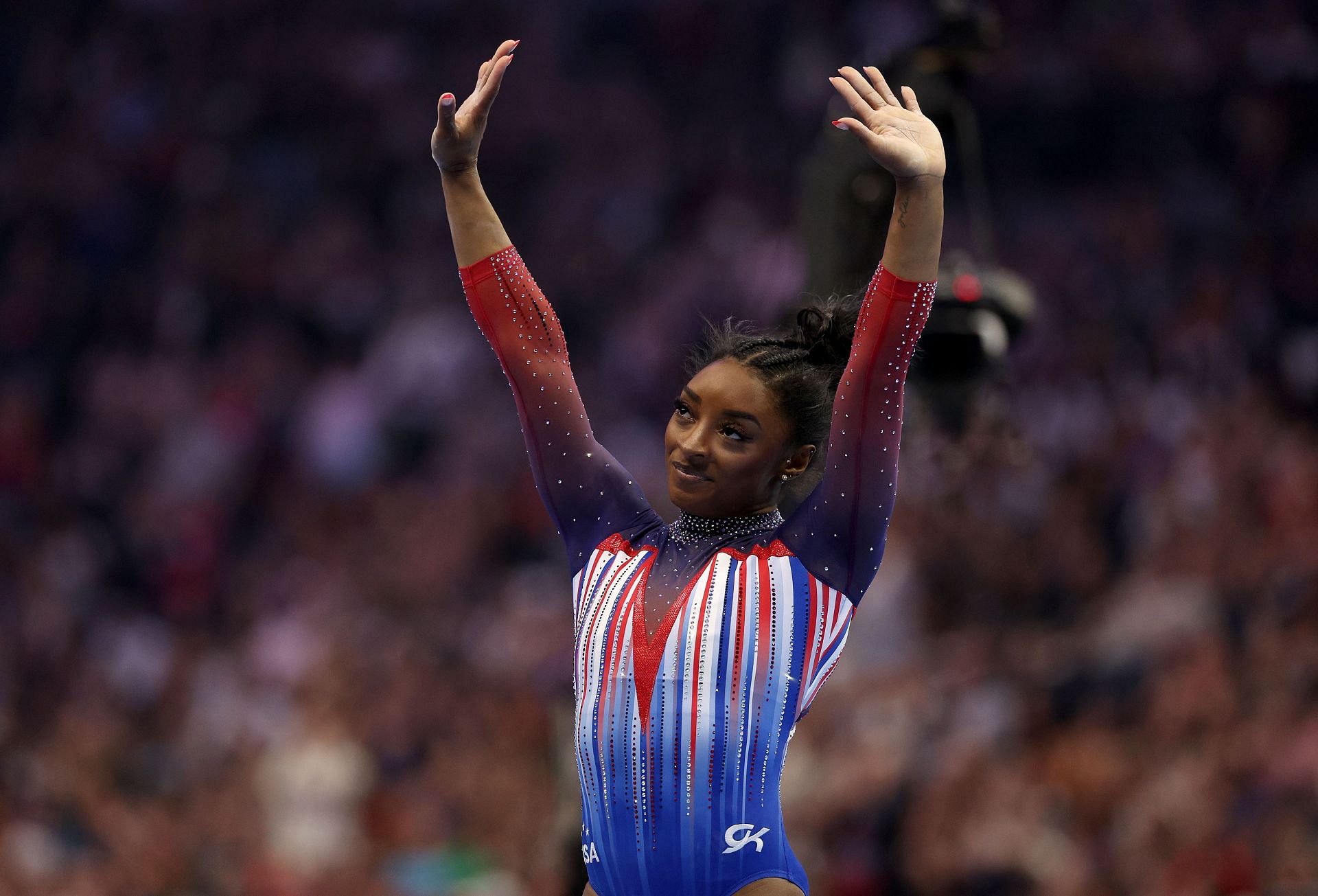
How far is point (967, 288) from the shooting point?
3750mm

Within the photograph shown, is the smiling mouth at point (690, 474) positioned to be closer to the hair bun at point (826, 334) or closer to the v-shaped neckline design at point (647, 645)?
the v-shaped neckline design at point (647, 645)

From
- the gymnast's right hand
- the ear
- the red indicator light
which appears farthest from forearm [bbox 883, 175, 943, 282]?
the red indicator light

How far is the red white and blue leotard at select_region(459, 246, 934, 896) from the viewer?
2.44 meters

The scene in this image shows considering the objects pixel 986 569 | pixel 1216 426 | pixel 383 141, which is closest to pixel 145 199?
pixel 383 141

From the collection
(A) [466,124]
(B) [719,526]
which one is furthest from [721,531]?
(A) [466,124]

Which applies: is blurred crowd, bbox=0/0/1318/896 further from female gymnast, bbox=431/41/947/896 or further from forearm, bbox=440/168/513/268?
forearm, bbox=440/168/513/268

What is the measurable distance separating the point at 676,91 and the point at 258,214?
9.12 ft

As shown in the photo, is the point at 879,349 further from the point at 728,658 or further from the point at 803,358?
the point at 728,658

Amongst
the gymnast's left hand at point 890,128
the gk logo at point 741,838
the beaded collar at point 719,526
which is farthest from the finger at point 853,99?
the gk logo at point 741,838

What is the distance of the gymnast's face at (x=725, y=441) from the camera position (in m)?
2.55

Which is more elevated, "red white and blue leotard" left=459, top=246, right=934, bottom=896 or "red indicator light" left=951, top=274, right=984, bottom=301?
"red indicator light" left=951, top=274, right=984, bottom=301

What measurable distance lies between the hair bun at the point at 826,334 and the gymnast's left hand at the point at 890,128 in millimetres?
328

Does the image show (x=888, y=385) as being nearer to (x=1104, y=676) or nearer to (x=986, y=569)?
(x=1104, y=676)

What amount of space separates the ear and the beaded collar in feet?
0.26
